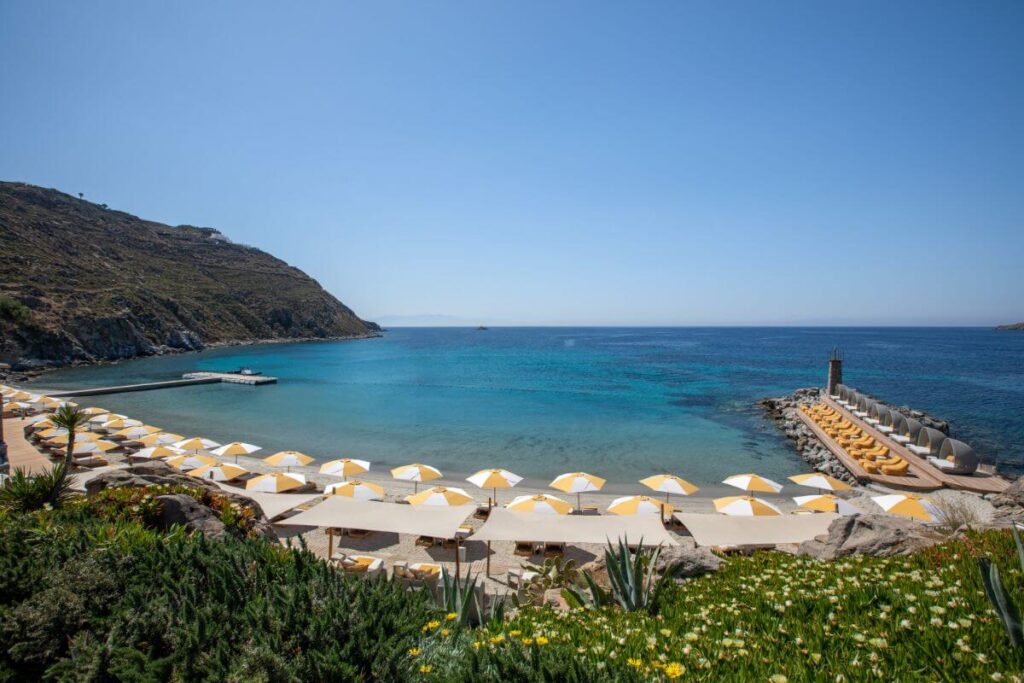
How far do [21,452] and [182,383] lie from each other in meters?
32.9

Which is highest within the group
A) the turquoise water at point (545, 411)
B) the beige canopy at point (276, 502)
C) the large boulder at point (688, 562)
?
the large boulder at point (688, 562)

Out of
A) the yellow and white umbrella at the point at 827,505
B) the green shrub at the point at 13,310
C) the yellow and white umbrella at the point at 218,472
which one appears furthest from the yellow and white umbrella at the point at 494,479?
the green shrub at the point at 13,310

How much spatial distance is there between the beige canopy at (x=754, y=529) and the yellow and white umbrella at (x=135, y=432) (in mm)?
22183

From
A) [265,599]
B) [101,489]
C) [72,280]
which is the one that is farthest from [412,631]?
[72,280]

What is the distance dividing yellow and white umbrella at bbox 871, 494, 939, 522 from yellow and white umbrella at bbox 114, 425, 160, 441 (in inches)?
1043

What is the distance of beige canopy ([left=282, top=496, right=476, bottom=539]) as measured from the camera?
10.9 metres

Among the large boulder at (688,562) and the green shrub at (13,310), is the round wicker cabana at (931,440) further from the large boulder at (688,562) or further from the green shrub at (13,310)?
the green shrub at (13,310)

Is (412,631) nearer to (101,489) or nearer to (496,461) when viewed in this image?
(101,489)

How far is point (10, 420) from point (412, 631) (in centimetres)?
3058

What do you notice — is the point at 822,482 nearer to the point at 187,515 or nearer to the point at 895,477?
the point at 895,477

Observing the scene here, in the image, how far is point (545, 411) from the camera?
3647cm

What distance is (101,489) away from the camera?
28.7 ft

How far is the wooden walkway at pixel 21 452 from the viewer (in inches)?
611

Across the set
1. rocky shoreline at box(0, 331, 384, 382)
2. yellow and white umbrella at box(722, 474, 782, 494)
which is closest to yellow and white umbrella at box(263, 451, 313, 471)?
yellow and white umbrella at box(722, 474, 782, 494)
